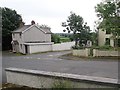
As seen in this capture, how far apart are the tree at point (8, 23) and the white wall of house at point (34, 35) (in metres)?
6.94

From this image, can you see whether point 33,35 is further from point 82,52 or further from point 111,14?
point 111,14

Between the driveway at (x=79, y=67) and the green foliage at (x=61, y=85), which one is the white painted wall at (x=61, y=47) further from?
the green foliage at (x=61, y=85)

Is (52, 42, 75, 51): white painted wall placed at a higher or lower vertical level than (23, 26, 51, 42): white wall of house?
lower

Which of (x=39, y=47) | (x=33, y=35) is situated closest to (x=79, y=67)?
(x=39, y=47)

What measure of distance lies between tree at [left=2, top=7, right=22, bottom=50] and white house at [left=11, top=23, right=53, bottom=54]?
308cm

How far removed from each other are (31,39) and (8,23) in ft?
26.3

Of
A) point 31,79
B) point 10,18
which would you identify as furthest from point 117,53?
point 10,18

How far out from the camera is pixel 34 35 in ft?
145

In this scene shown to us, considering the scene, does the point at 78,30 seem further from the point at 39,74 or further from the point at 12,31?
the point at 39,74

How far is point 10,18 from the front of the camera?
49.7 meters

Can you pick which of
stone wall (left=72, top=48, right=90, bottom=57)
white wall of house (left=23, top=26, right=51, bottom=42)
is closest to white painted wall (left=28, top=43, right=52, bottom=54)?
white wall of house (left=23, top=26, right=51, bottom=42)

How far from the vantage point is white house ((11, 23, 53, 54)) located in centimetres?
4134

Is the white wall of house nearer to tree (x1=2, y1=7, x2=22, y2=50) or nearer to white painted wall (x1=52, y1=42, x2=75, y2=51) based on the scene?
white painted wall (x1=52, y1=42, x2=75, y2=51)

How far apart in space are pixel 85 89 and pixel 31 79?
2.84m
